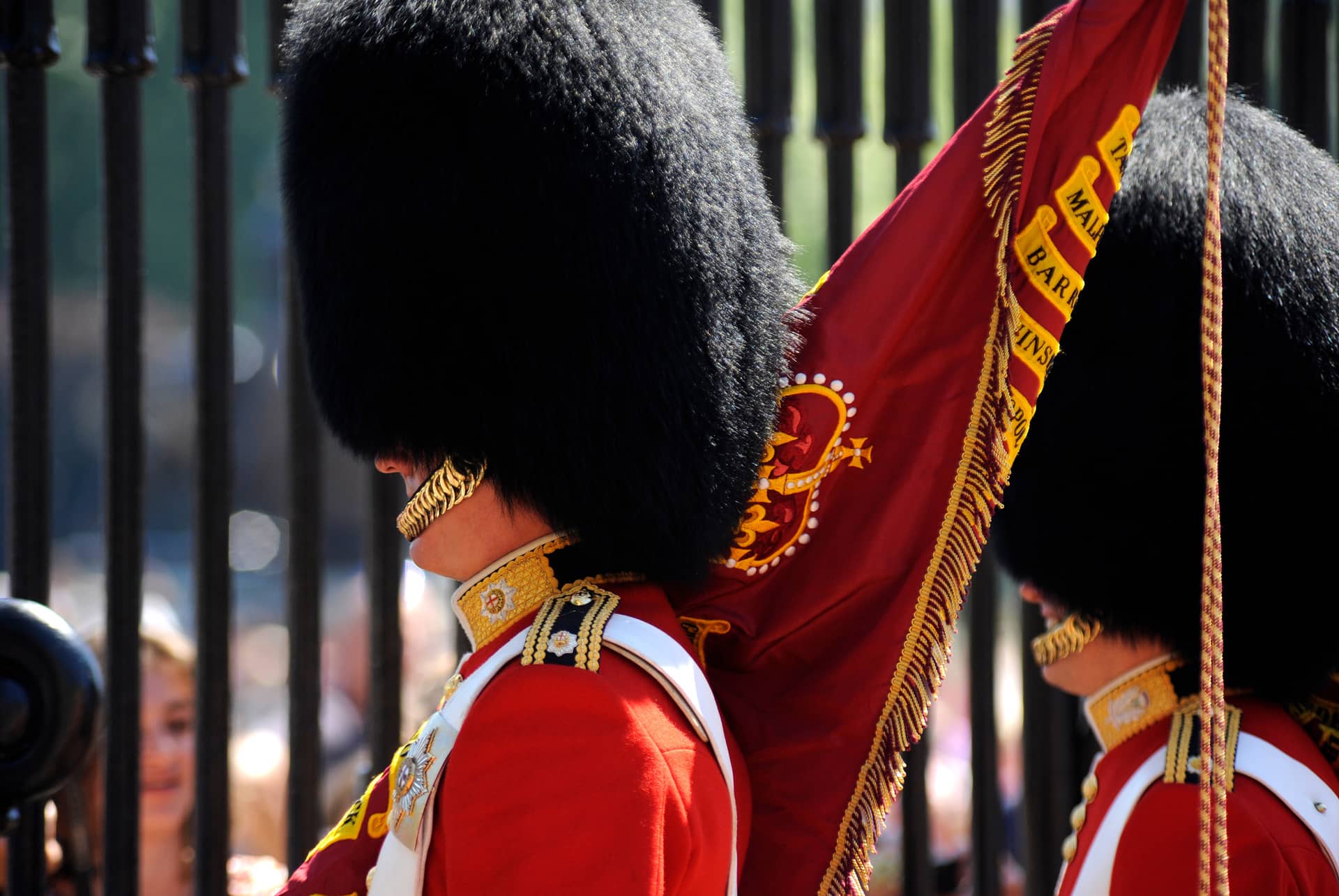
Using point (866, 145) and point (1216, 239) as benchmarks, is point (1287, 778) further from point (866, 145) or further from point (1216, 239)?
point (866, 145)

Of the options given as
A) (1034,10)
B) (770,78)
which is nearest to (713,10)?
(770,78)

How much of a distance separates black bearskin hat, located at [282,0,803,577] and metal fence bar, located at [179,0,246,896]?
3.32 feet

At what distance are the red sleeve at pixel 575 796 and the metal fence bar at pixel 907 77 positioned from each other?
71.9 inches

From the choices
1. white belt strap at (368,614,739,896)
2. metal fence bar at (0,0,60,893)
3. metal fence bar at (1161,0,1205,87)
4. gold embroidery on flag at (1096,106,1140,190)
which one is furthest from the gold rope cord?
metal fence bar at (0,0,60,893)

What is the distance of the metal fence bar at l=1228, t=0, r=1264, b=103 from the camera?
3234 millimetres

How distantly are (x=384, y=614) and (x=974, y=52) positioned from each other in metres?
1.82

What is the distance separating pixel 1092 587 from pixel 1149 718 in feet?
0.77

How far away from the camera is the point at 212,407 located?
2.86 metres

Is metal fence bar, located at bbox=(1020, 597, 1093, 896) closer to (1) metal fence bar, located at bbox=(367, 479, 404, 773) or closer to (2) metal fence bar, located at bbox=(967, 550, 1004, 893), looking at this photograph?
(2) metal fence bar, located at bbox=(967, 550, 1004, 893)

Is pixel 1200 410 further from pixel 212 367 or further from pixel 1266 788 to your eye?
pixel 212 367

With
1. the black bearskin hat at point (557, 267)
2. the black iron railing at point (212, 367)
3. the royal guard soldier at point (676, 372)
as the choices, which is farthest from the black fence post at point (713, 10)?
the black bearskin hat at point (557, 267)

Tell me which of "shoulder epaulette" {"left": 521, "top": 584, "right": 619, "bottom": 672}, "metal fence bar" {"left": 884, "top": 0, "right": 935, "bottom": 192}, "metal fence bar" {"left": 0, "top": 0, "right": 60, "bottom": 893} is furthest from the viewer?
"metal fence bar" {"left": 884, "top": 0, "right": 935, "bottom": 192}

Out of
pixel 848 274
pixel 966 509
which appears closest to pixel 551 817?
pixel 966 509

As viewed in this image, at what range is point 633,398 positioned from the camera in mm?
1832
